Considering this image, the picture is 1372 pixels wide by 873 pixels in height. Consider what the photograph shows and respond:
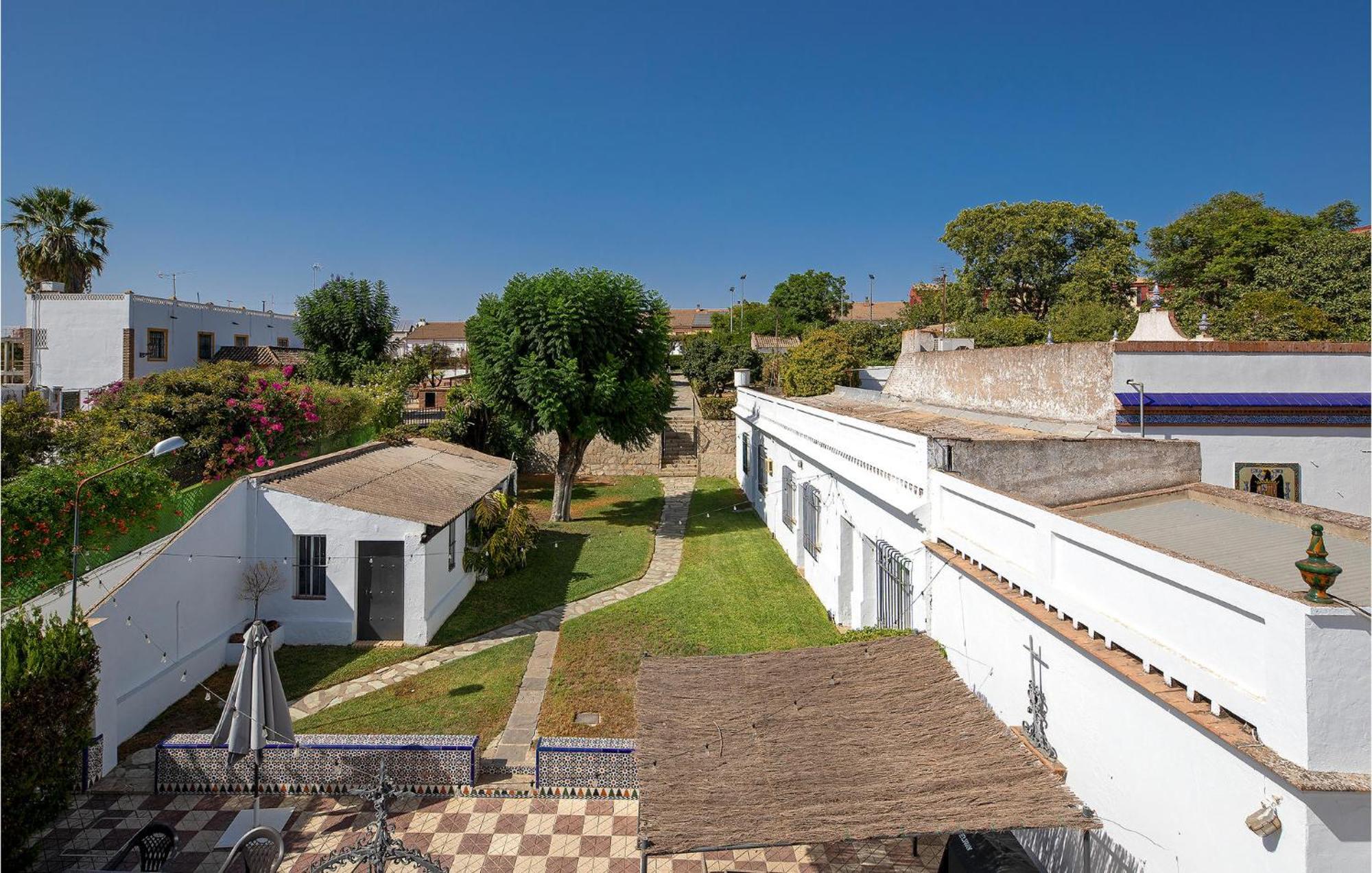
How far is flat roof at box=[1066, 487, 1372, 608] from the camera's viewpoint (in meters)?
5.16

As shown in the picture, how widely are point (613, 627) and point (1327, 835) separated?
1119cm

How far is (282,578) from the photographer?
41.4ft

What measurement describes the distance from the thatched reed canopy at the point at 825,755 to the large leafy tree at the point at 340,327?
27662 mm

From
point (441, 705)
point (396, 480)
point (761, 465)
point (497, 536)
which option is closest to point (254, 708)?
point (441, 705)

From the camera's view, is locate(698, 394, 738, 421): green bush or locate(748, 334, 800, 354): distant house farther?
locate(748, 334, 800, 354): distant house

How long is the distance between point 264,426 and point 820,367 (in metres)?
25.2

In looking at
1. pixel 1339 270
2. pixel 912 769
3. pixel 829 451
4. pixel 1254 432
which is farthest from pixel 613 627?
pixel 1339 270

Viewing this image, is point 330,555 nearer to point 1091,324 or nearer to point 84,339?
point 84,339

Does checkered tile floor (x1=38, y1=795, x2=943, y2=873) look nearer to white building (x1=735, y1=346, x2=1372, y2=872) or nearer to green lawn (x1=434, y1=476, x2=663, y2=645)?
white building (x1=735, y1=346, x2=1372, y2=872)

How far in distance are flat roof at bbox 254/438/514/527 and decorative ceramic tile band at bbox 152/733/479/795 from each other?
4694 mm

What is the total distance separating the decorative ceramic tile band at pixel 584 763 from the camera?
26.8 feet

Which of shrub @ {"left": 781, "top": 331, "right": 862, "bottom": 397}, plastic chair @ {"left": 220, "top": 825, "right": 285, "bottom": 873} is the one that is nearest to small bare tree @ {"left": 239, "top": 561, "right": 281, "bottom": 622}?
plastic chair @ {"left": 220, "top": 825, "right": 285, "bottom": 873}

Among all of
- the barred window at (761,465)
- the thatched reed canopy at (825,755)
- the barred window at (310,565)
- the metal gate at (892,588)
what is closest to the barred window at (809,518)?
the metal gate at (892,588)

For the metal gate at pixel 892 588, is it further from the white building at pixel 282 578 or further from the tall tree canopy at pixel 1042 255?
the tall tree canopy at pixel 1042 255
